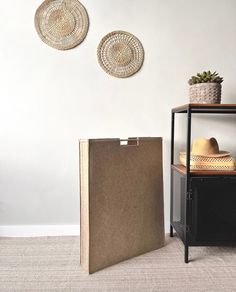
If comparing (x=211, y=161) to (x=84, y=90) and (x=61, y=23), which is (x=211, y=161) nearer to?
(x=84, y=90)

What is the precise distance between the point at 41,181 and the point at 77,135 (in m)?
0.41

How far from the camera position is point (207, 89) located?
5.18ft

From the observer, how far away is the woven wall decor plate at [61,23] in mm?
1836

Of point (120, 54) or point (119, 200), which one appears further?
point (120, 54)

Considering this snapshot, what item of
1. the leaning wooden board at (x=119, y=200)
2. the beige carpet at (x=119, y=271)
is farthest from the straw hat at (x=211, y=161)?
the beige carpet at (x=119, y=271)

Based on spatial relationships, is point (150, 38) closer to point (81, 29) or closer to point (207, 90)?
point (81, 29)

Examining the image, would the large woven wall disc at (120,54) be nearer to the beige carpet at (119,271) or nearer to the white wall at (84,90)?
the white wall at (84,90)

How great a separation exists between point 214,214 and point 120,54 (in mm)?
1184

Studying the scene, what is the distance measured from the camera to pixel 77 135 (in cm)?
191

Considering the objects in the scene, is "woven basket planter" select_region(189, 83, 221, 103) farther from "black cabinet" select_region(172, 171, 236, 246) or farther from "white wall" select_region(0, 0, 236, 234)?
"black cabinet" select_region(172, 171, 236, 246)

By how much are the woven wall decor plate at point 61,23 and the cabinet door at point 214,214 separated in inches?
50.1

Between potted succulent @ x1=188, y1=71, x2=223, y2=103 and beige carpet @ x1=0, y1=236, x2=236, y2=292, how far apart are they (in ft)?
3.01

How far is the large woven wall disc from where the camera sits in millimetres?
1864

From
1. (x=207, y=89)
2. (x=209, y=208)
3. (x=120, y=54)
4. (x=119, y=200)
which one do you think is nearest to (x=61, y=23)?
(x=120, y=54)
